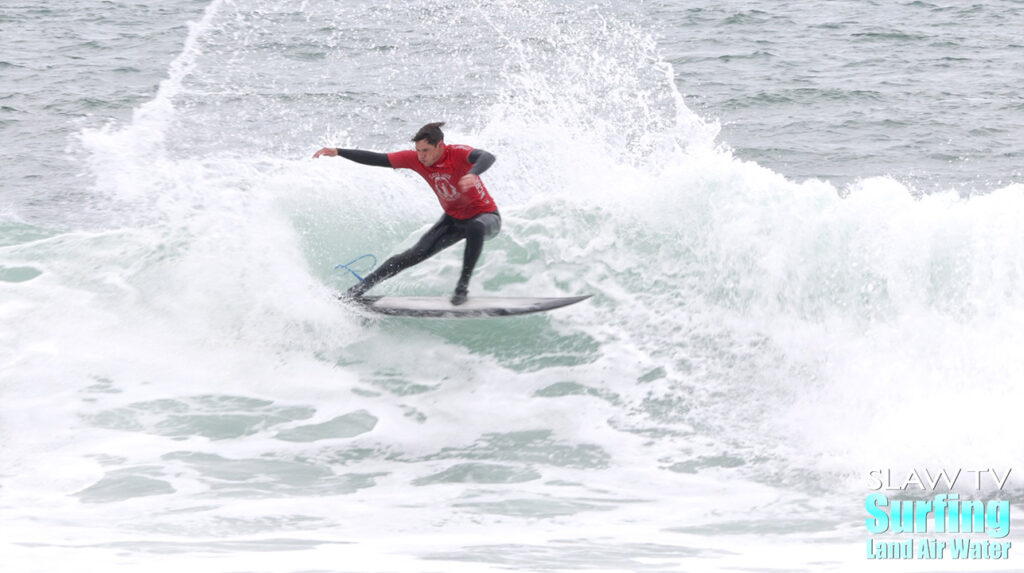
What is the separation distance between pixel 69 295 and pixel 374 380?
3300 millimetres

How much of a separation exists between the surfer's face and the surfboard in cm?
117

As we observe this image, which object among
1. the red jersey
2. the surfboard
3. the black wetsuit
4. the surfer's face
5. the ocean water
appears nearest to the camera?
the ocean water

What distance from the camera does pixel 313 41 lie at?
1909cm

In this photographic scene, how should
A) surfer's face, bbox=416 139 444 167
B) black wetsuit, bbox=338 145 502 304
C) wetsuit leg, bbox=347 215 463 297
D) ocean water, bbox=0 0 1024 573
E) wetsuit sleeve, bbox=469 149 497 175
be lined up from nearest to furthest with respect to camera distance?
ocean water, bbox=0 0 1024 573
wetsuit sleeve, bbox=469 149 497 175
surfer's face, bbox=416 139 444 167
black wetsuit, bbox=338 145 502 304
wetsuit leg, bbox=347 215 463 297

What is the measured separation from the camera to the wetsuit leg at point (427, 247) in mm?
8672

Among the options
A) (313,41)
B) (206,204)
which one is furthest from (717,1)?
(206,204)

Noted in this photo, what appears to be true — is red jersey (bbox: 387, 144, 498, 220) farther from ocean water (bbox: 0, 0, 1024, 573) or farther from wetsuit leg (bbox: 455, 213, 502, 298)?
ocean water (bbox: 0, 0, 1024, 573)

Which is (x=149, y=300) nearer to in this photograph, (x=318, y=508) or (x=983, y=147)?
(x=318, y=508)

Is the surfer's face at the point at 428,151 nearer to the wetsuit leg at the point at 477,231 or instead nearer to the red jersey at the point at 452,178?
the red jersey at the point at 452,178

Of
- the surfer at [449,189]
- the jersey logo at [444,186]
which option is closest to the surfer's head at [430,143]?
the surfer at [449,189]

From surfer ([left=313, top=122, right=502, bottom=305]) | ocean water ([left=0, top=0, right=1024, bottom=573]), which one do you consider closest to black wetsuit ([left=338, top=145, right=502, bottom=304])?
surfer ([left=313, top=122, right=502, bottom=305])

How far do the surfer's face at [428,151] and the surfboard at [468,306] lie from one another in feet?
3.85

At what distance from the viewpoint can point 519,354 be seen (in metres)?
9.10

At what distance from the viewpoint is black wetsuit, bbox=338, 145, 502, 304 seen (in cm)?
841
